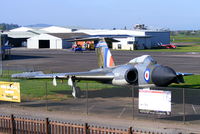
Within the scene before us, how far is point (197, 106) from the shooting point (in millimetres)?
23078

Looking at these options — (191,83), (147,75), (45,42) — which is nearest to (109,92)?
(147,75)

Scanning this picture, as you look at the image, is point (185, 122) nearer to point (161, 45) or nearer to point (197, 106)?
point (197, 106)

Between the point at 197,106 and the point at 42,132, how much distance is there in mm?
11021

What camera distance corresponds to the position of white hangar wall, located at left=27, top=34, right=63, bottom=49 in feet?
344

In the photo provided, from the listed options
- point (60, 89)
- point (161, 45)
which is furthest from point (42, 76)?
point (161, 45)

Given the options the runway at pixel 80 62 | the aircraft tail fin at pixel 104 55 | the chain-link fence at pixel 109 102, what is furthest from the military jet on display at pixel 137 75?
the runway at pixel 80 62

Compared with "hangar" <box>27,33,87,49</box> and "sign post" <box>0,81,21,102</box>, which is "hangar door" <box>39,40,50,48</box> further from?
"sign post" <box>0,81,21,102</box>

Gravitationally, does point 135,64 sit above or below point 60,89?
above

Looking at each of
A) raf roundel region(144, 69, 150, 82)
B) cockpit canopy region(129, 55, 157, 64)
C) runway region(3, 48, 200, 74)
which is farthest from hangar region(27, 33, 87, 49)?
raf roundel region(144, 69, 150, 82)

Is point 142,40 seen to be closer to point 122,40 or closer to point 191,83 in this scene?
point 122,40

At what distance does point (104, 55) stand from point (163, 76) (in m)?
9.49

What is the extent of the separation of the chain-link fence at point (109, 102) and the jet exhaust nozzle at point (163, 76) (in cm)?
46

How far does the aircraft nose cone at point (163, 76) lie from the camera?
22.2 m

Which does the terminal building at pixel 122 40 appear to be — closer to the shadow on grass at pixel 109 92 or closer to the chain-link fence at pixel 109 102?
the shadow on grass at pixel 109 92
